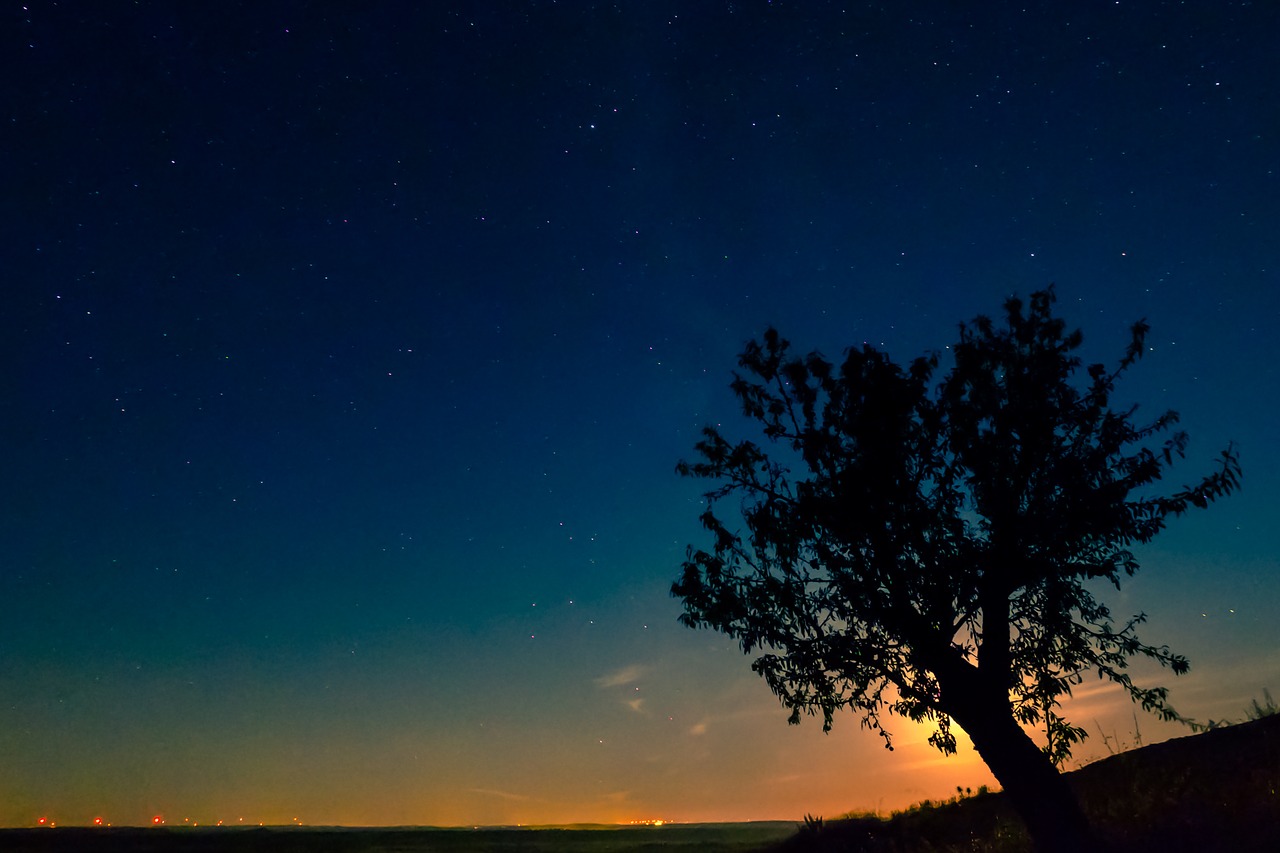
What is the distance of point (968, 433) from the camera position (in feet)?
55.3

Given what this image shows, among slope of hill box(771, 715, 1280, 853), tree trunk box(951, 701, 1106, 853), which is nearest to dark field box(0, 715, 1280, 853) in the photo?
slope of hill box(771, 715, 1280, 853)

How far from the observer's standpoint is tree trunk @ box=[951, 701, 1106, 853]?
1428cm

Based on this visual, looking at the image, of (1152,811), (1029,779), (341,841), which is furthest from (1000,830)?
(341,841)

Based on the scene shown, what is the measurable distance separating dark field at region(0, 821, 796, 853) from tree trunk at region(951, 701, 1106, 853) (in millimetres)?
11431

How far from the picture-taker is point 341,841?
28844 millimetres

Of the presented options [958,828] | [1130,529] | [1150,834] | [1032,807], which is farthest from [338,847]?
[1130,529]

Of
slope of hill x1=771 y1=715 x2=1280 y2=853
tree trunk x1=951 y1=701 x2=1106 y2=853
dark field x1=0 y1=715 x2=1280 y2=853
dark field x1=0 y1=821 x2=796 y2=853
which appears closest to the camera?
slope of hill x1=771 y1=715 x2=1280 y2=853

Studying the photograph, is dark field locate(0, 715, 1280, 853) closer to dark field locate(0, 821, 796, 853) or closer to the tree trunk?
dark field locate(0, 821, 796, 853)

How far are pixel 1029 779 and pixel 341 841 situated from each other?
24550mm

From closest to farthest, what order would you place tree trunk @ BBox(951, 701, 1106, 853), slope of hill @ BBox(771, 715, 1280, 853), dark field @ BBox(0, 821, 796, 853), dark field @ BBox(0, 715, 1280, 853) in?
slope of hill @ BBox(771, 715, 1280, 853) < dark field @ BBox(0, 715, 1280, 853) < tree trunk @ BBox(951, 701, 1106, 853) < dark field @ BBox(0, 821, 796, 853)

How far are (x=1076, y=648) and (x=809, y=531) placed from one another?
19.0ft

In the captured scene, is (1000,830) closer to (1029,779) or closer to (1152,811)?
(1029,779)

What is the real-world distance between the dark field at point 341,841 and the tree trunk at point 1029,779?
1143 centimetres

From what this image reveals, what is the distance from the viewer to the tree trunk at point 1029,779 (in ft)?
46.9
